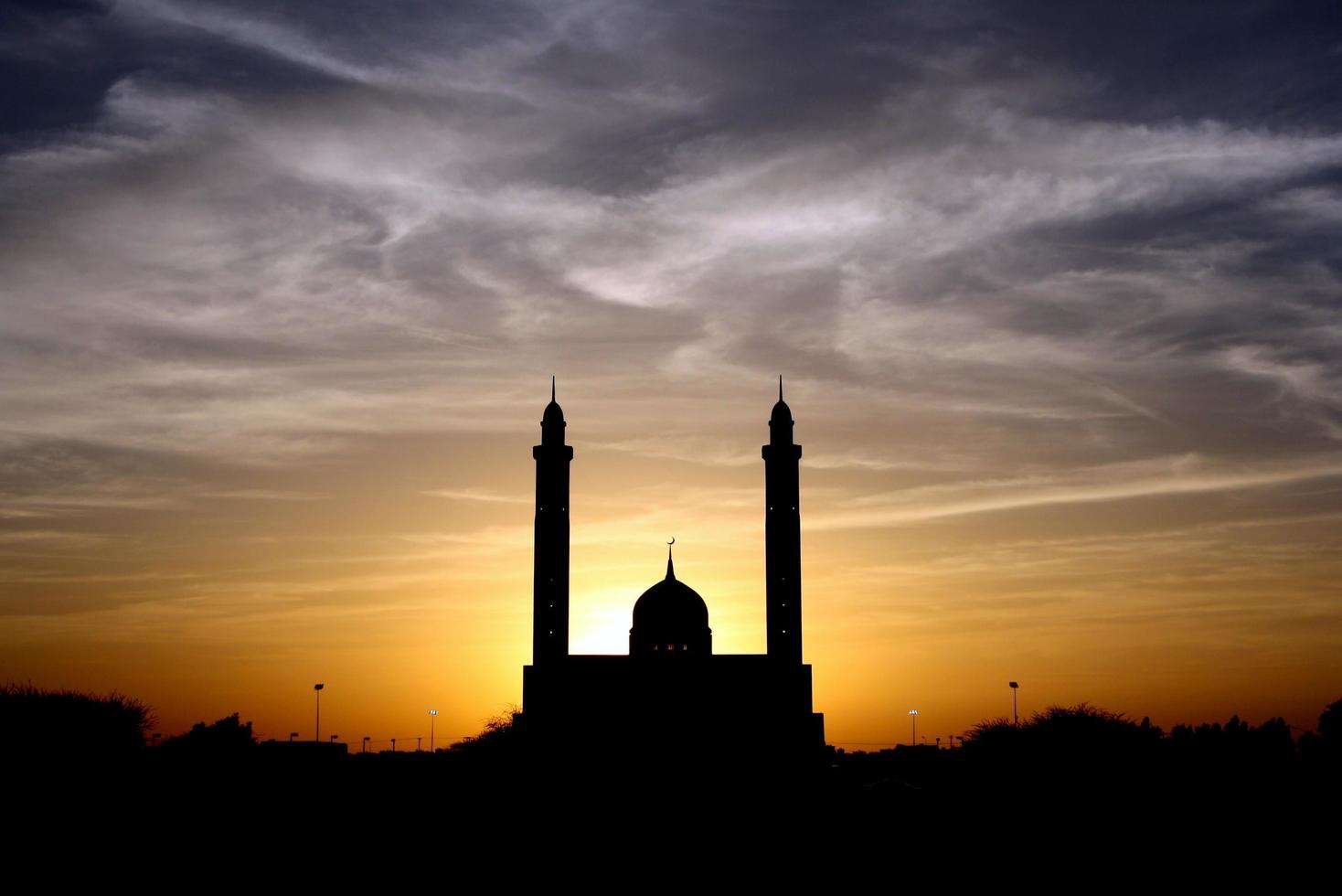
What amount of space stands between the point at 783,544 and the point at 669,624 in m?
13.7

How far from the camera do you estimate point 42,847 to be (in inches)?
1474

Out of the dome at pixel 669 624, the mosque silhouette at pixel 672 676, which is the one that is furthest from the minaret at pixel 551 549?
the dome at pixel 669 624

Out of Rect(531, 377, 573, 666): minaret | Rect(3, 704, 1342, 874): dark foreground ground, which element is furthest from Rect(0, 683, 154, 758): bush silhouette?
Rect(531, 377, 573, 666): minaret

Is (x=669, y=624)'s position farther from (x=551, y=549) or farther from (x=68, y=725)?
(x=68, y=725)

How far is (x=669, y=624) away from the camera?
110 meters

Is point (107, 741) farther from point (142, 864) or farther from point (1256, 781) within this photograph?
point (1256, 781)

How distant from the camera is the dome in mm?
109750

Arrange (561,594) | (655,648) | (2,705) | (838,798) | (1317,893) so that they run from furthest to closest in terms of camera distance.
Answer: (655,648) < (561,594) < (838,798) < (2,705) < (1317,893)

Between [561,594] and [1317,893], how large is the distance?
222 ft

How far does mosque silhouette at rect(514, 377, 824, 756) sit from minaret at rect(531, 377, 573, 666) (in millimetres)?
63

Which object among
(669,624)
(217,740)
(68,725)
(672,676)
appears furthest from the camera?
(669,624)

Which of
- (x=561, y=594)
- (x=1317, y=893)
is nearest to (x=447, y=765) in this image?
(x=561, y=594)

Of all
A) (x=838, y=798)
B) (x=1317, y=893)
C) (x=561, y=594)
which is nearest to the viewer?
(x=1317, y=893)

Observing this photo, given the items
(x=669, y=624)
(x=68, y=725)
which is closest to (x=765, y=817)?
(x=68, y=725)
